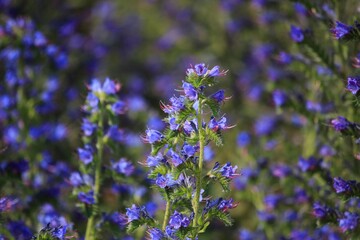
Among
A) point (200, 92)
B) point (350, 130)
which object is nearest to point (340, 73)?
point (350, 130)

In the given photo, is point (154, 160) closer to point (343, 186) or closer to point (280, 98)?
point (343, 186)

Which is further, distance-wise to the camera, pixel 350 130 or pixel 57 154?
pixel 57 154

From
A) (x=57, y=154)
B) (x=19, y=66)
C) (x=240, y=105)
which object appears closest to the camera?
(x=19, y=66)

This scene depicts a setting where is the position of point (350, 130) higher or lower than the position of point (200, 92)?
higher

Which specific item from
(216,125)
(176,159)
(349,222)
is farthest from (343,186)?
(176,159)

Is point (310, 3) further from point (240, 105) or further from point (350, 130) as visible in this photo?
point (240, 105)

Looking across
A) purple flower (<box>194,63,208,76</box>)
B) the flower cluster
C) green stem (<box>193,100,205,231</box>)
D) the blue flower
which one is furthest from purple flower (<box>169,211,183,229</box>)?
the blue flower
